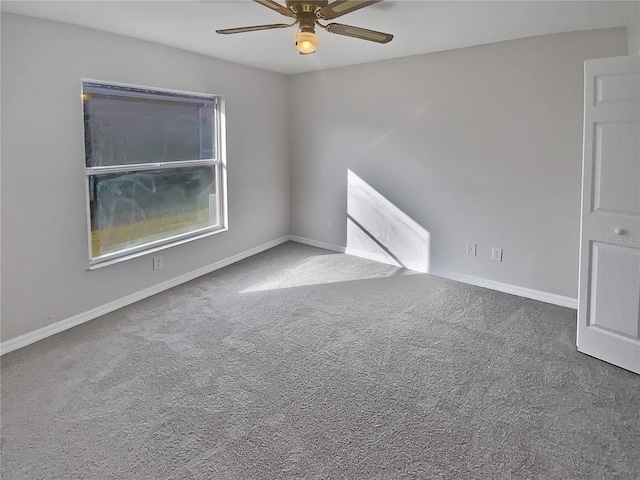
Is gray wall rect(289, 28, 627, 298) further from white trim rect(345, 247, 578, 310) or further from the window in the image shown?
the window

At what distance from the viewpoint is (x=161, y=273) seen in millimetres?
4031

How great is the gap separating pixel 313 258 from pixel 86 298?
8.38 feet

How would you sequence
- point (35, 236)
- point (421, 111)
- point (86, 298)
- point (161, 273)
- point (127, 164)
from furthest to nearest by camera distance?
point (421, 111)
point (161, 273)
point (127, 164)
point (86, 298)
point (35, 236)

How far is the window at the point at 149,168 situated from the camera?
343cm

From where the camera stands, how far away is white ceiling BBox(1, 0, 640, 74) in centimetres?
268

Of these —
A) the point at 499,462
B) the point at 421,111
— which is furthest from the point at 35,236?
the point at 421,111

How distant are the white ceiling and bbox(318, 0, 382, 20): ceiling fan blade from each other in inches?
16.4

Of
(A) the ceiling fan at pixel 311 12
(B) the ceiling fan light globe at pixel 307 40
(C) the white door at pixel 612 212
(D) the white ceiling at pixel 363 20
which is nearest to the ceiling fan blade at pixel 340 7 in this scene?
(A) the ceiling fan at pixel 311 12

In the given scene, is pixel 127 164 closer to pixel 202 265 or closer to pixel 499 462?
pixel 202 265

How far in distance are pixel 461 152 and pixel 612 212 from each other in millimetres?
1722

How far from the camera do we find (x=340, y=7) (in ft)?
7.29

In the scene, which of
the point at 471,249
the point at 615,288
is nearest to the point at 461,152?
the point at 471,249

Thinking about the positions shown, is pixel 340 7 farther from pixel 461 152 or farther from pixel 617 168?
pixel 461 152

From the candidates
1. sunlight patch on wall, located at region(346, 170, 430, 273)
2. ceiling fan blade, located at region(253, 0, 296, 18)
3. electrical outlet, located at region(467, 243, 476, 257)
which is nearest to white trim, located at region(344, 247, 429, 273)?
sunlight patch on wall, located at region(346, 170, 430, 273)
